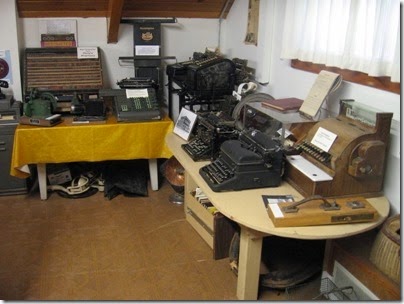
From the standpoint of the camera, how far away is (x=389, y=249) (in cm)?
177

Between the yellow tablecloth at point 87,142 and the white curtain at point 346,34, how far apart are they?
1.20 metres

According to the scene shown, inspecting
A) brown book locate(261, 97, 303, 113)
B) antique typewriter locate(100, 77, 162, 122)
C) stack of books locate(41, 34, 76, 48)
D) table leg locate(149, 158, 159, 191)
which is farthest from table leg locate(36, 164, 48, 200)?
brown book locate(261, 97, 303, 113)

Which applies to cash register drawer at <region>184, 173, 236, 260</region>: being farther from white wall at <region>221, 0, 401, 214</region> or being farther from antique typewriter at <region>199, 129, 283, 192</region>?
white wall at <region>221, 0, 401, 214</region>

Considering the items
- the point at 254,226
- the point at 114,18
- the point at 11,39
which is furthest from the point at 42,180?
the point at 254,226

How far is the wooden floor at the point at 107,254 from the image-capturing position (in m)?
2.31

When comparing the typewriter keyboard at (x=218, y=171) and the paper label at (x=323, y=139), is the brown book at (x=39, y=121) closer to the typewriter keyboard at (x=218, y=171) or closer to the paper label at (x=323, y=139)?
the typewriter keyboard at (x=218, y=171)

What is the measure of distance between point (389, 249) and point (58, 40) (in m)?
3.12

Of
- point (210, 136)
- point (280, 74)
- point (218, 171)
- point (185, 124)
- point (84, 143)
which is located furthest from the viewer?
point (84, 143)

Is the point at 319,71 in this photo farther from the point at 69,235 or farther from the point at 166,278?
the point at 69,235

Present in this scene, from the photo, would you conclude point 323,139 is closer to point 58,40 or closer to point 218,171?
point 218,171

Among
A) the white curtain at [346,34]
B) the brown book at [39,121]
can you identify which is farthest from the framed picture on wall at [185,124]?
the brown book at [39,121]

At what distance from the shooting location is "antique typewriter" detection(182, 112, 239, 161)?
243 centimetres

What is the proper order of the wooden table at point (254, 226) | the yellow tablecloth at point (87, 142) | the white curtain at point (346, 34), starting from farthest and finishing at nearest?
the yellow tablecloth at point (87, 142) → the white curtain at point (346, 34) → the wooden table at point (254, 226)

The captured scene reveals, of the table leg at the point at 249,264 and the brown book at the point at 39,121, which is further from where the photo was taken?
the brown book at the point at 39,121
